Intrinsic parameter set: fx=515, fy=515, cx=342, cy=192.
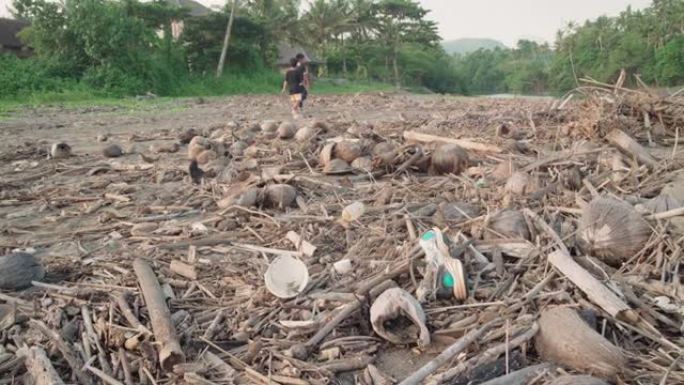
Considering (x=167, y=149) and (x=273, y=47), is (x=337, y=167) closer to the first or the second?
(x=167, y=149)

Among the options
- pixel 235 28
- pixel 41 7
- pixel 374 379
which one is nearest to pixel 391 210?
pixel 374 379


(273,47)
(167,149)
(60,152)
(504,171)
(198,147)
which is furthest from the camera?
(273,47)

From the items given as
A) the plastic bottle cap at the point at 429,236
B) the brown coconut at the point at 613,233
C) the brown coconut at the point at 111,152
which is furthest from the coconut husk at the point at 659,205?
the brown coconut at the point at 111,152

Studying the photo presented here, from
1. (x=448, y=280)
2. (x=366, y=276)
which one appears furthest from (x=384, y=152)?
(x=448, y=280)

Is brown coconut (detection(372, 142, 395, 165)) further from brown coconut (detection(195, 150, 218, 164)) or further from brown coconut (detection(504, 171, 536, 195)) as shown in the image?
brown coconut (detection(195, 150, 218, 164))

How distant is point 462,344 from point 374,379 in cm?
44

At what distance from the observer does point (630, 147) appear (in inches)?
198

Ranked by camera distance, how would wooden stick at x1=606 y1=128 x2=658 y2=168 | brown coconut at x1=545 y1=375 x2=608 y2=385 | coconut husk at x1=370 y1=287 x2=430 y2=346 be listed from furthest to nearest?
wooden stick at x1=606 y1=128 x2=658 y2=168, coconut husk at x1=370 y1=287 x2=430 y2=346, brown coconut at x1=545 y1=375 x2=608 y2=385

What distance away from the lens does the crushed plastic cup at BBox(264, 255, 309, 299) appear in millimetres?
2982

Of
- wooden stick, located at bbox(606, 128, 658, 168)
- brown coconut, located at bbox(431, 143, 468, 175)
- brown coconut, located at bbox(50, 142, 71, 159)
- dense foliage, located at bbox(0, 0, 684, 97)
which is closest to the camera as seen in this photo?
wooden stick, located at bbox(606, 128, 658, 168)

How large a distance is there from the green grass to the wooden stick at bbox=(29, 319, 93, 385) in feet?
44.9

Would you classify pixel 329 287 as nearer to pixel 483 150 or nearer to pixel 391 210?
pixel 391 210

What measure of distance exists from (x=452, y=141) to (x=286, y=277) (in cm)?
374

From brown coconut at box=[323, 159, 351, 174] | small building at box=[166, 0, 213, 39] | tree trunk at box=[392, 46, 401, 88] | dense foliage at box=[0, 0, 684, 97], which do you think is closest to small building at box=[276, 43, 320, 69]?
dense foliage at box=[0, 0, 684, 97]
